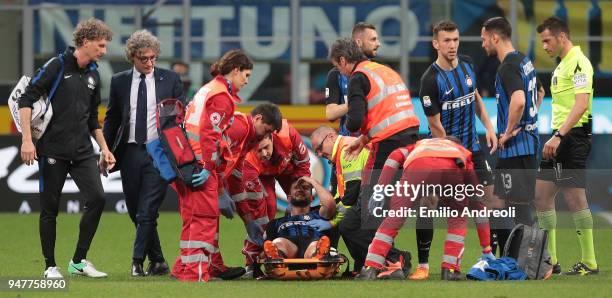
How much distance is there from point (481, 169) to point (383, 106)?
46.5 inches

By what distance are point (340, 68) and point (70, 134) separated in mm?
2092

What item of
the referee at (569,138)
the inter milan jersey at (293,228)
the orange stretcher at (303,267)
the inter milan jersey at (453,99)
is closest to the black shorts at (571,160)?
the referee at (569,138)

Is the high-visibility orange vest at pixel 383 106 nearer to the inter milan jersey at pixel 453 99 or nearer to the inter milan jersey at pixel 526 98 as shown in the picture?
the inter milan jersey at pixel 453 99

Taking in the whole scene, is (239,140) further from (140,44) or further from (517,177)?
(517,177)

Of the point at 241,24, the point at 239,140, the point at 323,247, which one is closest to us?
the point at 323,247

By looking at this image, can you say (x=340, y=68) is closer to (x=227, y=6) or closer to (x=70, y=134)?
(x=70, y=134)

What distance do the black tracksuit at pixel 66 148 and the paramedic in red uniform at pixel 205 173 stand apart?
0.91m

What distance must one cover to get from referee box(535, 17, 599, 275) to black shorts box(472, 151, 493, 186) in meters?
0.46

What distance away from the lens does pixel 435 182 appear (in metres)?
10.3

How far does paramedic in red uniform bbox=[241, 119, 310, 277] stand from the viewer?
11.0 m

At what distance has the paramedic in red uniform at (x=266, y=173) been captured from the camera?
36.2 feet

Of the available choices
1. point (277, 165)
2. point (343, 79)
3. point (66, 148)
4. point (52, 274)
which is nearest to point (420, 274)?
point (277, 165)

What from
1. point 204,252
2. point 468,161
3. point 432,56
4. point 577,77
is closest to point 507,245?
point 468,161

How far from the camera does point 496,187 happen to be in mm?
11445
